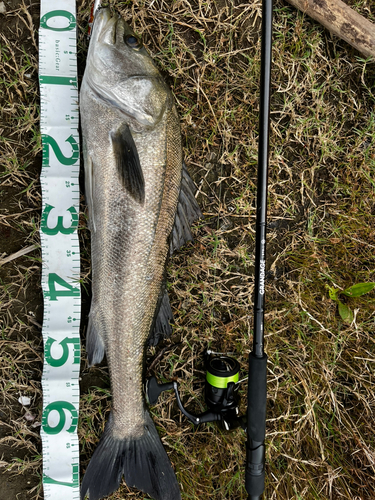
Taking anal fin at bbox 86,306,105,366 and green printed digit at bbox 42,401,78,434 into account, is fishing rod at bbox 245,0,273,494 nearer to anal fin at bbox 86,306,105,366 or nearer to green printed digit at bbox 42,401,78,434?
anal fin at bbox 86,306,105,366

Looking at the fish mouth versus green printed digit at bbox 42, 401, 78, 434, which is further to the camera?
green printed digit at bbox 42, 401, 78, 434

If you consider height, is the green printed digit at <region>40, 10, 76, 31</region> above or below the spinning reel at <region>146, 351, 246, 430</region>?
above

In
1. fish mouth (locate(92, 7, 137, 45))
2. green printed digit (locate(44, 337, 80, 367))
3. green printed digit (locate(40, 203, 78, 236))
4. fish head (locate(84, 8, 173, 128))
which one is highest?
fish mouth (locate(92, 7, 137, 45))

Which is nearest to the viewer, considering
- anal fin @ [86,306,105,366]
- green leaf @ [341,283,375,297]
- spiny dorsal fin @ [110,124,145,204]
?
spiny dorsal fin @ [110,124,145,204]

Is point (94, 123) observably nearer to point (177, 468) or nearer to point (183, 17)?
point (183, 17)

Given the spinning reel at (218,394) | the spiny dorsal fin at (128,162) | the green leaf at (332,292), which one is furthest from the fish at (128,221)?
the green leaf at (332,292)

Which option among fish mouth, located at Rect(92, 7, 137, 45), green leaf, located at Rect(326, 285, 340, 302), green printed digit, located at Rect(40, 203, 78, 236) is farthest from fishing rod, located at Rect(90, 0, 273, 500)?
green printed digit, located at Rect(40, 203, 78, 236)

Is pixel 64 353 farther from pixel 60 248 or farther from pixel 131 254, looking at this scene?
pixel 131 254
